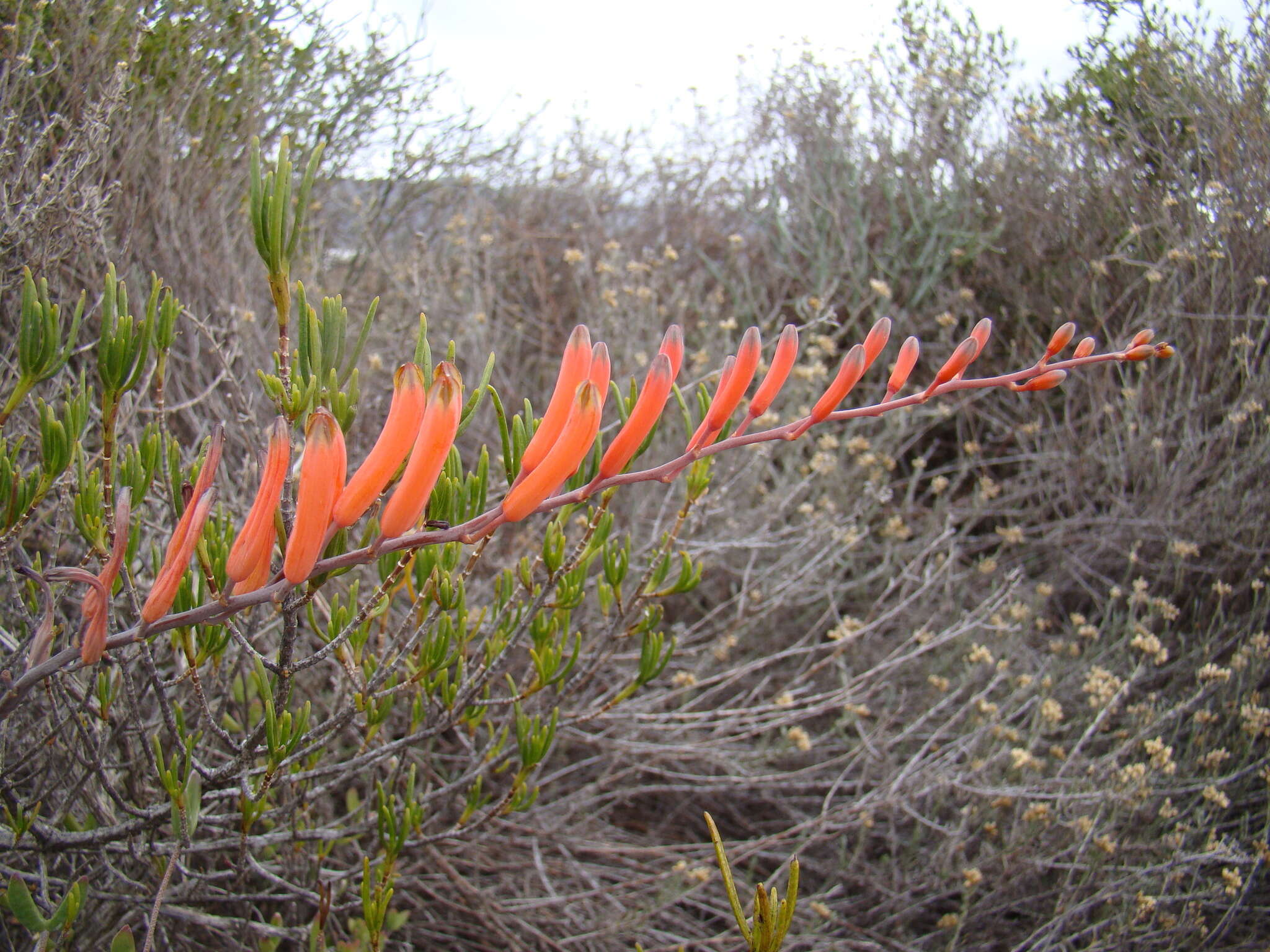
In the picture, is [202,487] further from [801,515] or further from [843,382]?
[801,515]

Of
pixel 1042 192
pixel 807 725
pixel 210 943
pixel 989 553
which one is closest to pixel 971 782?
pixel 807 725

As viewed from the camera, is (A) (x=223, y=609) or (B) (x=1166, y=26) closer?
(A) (x=223, y=609)

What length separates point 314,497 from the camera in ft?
2.39

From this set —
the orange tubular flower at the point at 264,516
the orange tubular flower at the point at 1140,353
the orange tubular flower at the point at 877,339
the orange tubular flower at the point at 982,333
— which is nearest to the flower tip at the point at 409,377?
the orange tubular flower at the point at 264,516

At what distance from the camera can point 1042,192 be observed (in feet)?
13.8

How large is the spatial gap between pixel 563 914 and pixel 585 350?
197 centimetres

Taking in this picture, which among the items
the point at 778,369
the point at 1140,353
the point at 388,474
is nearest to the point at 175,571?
the point at 388,474

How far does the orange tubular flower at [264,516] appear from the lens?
0.75m

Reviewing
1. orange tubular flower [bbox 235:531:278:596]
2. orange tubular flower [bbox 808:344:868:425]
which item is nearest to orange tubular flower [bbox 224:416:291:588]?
orange tubular flower [bbox 235:531:278:596]

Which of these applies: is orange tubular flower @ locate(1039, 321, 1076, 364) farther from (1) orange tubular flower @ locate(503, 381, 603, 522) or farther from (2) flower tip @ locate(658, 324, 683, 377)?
(1) orange tubular flower @ locate(503, 381, 603, 522)

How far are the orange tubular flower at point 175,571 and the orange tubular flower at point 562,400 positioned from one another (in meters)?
0.30

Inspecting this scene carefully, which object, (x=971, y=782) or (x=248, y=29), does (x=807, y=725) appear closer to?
(x=971, y=782)

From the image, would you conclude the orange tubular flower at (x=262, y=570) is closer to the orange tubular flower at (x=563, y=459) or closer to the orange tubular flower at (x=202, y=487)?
the orange tubular flower at (x=202, y=487)

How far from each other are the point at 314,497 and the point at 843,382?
57 centimetres
